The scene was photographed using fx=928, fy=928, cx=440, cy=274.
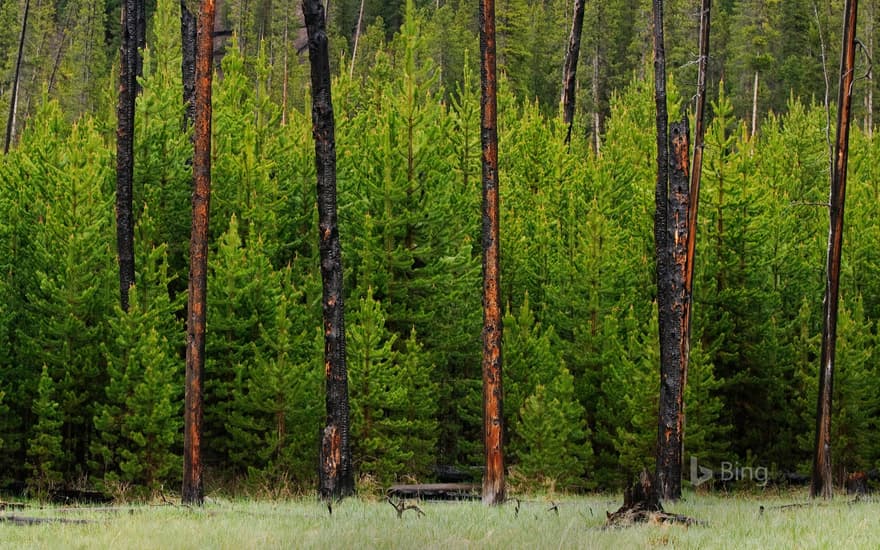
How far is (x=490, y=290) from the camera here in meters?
14.9

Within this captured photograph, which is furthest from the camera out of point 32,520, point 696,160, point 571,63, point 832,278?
point 571,63

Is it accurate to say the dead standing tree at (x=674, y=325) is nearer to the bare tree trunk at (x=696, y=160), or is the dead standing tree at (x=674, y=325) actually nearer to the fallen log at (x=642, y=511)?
the bare tree trunk at (x=696, y=160)

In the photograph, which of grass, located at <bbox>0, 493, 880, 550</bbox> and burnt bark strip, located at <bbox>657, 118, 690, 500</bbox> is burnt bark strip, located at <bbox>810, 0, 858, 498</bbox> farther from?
grass, located at <bbox>0, 493, 880, 550</bbox>

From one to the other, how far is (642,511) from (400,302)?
1290 centimetres

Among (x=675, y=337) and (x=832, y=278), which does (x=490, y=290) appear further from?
(x=832, y=278)

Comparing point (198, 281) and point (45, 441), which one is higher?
point (198, 281)

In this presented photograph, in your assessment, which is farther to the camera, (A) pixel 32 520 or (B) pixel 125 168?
(B) pixel 125 168

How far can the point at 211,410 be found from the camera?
68.1ft

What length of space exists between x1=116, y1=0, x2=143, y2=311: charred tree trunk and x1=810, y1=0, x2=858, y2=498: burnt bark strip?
45.7 ft

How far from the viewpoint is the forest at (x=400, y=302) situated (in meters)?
20.0

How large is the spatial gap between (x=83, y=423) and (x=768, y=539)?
54.4 ft

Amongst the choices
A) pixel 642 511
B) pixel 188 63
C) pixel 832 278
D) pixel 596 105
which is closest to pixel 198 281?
→ pixel 642 511

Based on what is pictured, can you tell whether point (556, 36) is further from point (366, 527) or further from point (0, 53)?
point (366, 527)

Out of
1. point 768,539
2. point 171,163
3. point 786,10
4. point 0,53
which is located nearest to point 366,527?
point 768,539
